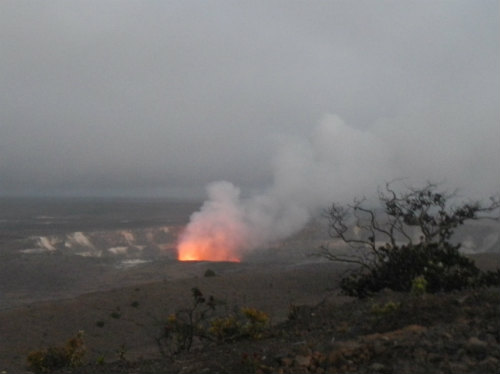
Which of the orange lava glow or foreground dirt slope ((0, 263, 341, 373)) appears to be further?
the orange lava glow

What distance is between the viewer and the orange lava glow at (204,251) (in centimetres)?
5491

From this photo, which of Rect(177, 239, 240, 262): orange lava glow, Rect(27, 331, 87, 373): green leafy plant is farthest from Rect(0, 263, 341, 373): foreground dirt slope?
Rect(177, 239, 240, 262): orange lava glow

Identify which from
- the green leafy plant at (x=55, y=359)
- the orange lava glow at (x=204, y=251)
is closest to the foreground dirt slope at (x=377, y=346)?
the green leafy plant at (x=55, y=359)

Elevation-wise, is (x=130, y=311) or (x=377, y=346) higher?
(x=377, y=346)

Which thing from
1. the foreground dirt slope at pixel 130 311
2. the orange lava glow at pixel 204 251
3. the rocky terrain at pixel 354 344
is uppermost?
the orange lava glow at pixel 204 251

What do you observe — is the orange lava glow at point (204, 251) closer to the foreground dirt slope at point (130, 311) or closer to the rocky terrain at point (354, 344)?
the foreground dirt slope at point (130, 311)

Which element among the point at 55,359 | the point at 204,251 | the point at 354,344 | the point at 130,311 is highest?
the point at 204,251

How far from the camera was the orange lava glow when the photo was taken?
54906 millimetres

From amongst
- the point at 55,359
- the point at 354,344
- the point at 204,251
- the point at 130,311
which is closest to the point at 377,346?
the point at 354,344

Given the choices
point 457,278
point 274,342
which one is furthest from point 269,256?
point 274,342

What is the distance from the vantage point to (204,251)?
56.2m

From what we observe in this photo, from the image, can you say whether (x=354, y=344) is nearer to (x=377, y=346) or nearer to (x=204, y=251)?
(x=377, y=346)

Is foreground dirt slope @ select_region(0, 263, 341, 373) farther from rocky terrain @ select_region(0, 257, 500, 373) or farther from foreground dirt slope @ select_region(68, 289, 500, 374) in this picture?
foreground dirt slope @ select_region(68, 289, 500, 374)

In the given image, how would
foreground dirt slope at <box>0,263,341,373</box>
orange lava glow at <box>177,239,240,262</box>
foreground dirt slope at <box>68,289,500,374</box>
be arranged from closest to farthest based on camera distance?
foreground dirt slope at <box>68,289,500,374</box>, foreground dirt slope at <box>0,263,341,373</box>, orange lava glow at <box>177,239,240,262</box>
